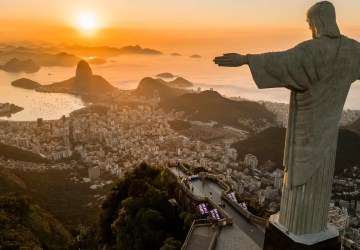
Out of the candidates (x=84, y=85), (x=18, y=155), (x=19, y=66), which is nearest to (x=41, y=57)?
(x=19, y=66)

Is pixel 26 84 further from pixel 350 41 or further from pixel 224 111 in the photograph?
pixel 350 41

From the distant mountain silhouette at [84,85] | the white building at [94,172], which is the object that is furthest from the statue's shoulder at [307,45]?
the distant mountain silhouette at [84,85]

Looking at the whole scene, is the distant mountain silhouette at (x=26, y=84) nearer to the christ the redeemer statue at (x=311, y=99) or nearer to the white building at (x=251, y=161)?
the white building at (x=251, y=161)

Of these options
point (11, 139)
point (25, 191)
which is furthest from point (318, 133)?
point (11, 139)

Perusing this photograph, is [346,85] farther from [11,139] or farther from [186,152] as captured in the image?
[11,139]

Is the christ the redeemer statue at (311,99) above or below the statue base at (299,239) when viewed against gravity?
above

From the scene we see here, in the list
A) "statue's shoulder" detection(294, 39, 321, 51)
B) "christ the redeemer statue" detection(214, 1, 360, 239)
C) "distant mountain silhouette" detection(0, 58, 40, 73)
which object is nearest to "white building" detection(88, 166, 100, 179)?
"christ the redeemer statue" detection(214, 1, 360, 239)
